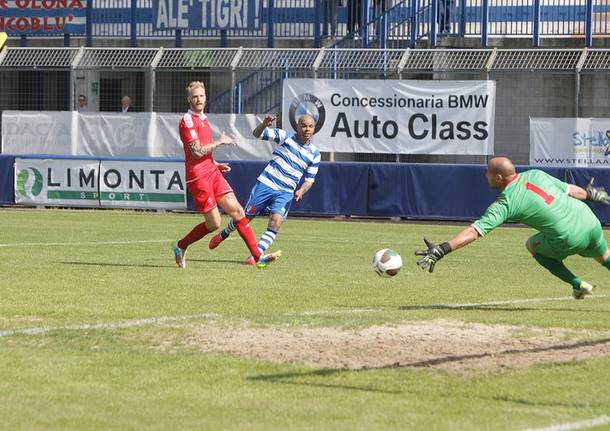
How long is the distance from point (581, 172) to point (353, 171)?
15.3 ft

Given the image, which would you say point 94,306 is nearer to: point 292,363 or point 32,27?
point 292,363

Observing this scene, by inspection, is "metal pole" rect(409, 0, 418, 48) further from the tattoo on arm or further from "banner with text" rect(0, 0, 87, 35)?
the tattoo on arm

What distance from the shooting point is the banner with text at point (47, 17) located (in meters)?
35.9

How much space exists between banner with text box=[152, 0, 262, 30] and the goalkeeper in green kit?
74.1 feet

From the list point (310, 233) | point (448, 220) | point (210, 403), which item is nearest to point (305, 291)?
point (210, 403)

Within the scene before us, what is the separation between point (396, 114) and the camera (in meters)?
29.6

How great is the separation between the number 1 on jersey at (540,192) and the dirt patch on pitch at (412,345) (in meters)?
1.37

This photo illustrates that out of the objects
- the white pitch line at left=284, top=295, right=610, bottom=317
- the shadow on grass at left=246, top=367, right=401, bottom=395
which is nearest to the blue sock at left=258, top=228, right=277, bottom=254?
the white pitch line at left=284, top=295, right=610, bottom=317

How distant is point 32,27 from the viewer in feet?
118

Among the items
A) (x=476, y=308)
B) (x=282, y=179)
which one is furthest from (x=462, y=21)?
(x=476, y=308)

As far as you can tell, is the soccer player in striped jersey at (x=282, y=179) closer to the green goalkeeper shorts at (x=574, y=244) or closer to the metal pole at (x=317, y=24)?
the green goalkeeper shorts at (x=574, y=244)

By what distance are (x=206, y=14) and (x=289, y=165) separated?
59.1ft

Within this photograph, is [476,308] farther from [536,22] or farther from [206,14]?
[206,14]

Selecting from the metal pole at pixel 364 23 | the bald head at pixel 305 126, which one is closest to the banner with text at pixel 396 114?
the metal pole at pixel 364 23
